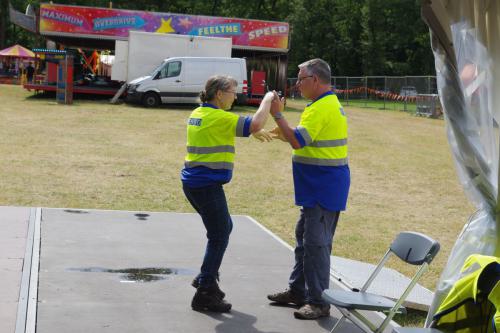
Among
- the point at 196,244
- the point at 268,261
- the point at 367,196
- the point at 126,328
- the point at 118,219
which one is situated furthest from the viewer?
the point at 367,196

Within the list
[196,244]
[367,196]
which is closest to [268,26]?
[367,196]

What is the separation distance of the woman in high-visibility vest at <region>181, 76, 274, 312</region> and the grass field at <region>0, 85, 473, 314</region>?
2.64 metres

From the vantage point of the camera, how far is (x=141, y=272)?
6.61m

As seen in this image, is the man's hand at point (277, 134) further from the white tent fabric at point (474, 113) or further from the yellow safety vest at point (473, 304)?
the yellow safety vest at point (473, 304)

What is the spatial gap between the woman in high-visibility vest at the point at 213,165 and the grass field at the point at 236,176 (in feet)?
8.68

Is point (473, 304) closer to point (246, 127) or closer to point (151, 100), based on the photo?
point (246, 127)

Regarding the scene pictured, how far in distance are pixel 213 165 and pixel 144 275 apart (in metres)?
1.53

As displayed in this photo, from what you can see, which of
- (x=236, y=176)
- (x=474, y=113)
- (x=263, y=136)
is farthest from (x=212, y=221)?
(x=236, y=176)

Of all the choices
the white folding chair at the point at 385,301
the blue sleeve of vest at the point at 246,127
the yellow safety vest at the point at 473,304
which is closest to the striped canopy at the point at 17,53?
the blue sleeve of vest at the point at 246,127

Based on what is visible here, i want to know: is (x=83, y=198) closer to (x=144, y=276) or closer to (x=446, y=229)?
(x=144, y=276)

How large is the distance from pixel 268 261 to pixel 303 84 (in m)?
2.31

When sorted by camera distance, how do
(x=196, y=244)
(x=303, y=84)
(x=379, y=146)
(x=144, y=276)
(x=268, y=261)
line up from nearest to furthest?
(x=303, y=84), (x=144, y=276), (x=268, y=261), (x=196, y=244), (x=379, y=146)

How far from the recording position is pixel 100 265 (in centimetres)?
673

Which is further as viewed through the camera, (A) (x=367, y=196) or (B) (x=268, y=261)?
(A) (x=367, y=196)
